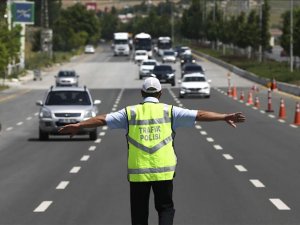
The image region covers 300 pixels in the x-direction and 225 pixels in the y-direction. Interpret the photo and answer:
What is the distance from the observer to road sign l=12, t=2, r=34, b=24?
314ft

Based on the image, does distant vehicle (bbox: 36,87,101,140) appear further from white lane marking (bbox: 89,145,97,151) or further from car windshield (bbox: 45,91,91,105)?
white lane marking (bbox: 89,145,97,151)

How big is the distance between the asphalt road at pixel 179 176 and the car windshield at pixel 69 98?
3.42 feet

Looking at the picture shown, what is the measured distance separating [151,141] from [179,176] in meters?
10.4

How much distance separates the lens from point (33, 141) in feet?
91.4

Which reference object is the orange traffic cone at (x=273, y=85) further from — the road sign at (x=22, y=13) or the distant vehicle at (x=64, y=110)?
the road sign at (x=22, y=13)

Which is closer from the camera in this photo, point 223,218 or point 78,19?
point 223,218

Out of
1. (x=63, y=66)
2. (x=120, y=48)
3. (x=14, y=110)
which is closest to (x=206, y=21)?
(x=120, y=48)

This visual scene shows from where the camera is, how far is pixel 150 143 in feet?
26.0

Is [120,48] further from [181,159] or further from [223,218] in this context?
[223,218]

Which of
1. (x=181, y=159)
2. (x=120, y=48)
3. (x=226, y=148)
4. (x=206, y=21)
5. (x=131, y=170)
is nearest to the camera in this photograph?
(x=131, y=170)

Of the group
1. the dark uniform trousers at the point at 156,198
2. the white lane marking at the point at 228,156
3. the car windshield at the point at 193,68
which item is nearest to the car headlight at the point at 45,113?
the white lane marking at the point at 228,156

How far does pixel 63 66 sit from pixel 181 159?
9187 cm

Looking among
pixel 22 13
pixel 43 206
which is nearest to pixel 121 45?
pixel 22 13

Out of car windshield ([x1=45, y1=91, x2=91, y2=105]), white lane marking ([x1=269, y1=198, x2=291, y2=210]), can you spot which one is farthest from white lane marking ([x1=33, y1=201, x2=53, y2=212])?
car windshield ([x1=45, y1=91, x2=91, y2=105])
